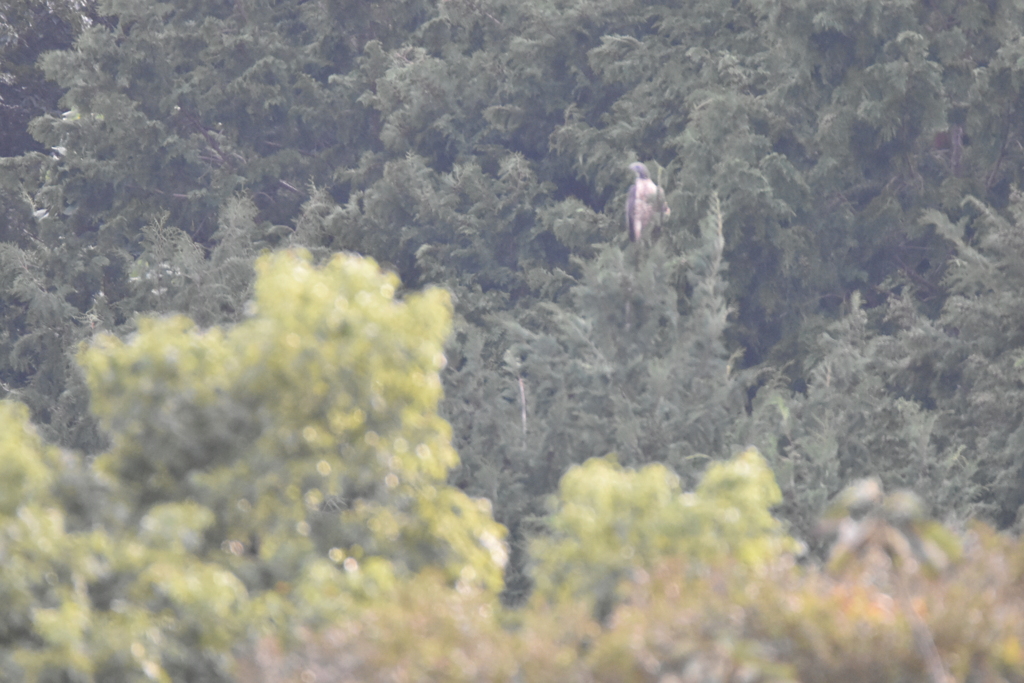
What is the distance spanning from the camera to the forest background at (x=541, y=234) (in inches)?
424

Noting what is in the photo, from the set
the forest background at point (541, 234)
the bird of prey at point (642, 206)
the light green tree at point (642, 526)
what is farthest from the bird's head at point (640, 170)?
the light green tree at point (642, 526)

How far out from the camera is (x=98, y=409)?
599 cm

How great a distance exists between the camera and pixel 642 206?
511 inches

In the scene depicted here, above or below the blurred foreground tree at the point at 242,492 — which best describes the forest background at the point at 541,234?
below

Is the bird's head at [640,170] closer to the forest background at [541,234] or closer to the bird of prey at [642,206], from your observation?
the bird of prey at [642,206]

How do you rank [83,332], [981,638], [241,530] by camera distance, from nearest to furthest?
1. [981,638]
2. [241,530]
3. [83,332]

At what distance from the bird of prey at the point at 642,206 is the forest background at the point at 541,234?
0.32 metres

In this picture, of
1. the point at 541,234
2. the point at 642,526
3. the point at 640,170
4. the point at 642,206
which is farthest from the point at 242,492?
the point at 541,234

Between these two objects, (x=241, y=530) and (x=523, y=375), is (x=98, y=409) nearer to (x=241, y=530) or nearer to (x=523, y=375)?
(x=241, y=530)

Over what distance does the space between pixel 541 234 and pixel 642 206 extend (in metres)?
3.70

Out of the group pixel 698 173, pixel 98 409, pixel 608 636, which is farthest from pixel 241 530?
pixel 698 173

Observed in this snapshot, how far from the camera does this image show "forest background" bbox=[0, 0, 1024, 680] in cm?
1077

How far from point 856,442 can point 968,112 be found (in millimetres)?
4913

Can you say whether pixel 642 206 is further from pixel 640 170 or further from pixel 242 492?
pixel 242 492
